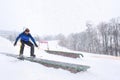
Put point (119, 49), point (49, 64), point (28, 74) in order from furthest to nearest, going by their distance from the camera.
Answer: point (119, 49), point (49, 64), point (28, 74)

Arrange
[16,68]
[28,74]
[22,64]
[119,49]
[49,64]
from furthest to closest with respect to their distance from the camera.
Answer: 1. [119,49]
2. [49,64]
3. [22,64]
4. [16,68]
5. [28,74]

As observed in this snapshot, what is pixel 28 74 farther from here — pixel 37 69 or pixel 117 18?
pixel 117 18

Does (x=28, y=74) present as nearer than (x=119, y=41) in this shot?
Yes

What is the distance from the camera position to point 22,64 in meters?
8.05

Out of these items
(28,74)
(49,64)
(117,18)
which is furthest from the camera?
(117,18)

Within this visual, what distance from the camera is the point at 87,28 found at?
72.2m

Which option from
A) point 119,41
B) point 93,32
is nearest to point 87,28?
point 93,32

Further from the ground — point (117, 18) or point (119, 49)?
point (117, 18)

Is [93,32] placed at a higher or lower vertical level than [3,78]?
higher

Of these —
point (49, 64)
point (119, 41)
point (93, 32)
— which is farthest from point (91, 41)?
point (49, 64)

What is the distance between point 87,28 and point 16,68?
66059 millimetres

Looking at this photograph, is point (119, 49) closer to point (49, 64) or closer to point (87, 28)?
point (87, 28)

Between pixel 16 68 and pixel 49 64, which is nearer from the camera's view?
pixel 16 68

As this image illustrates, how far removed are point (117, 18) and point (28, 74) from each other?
61.4 meters
